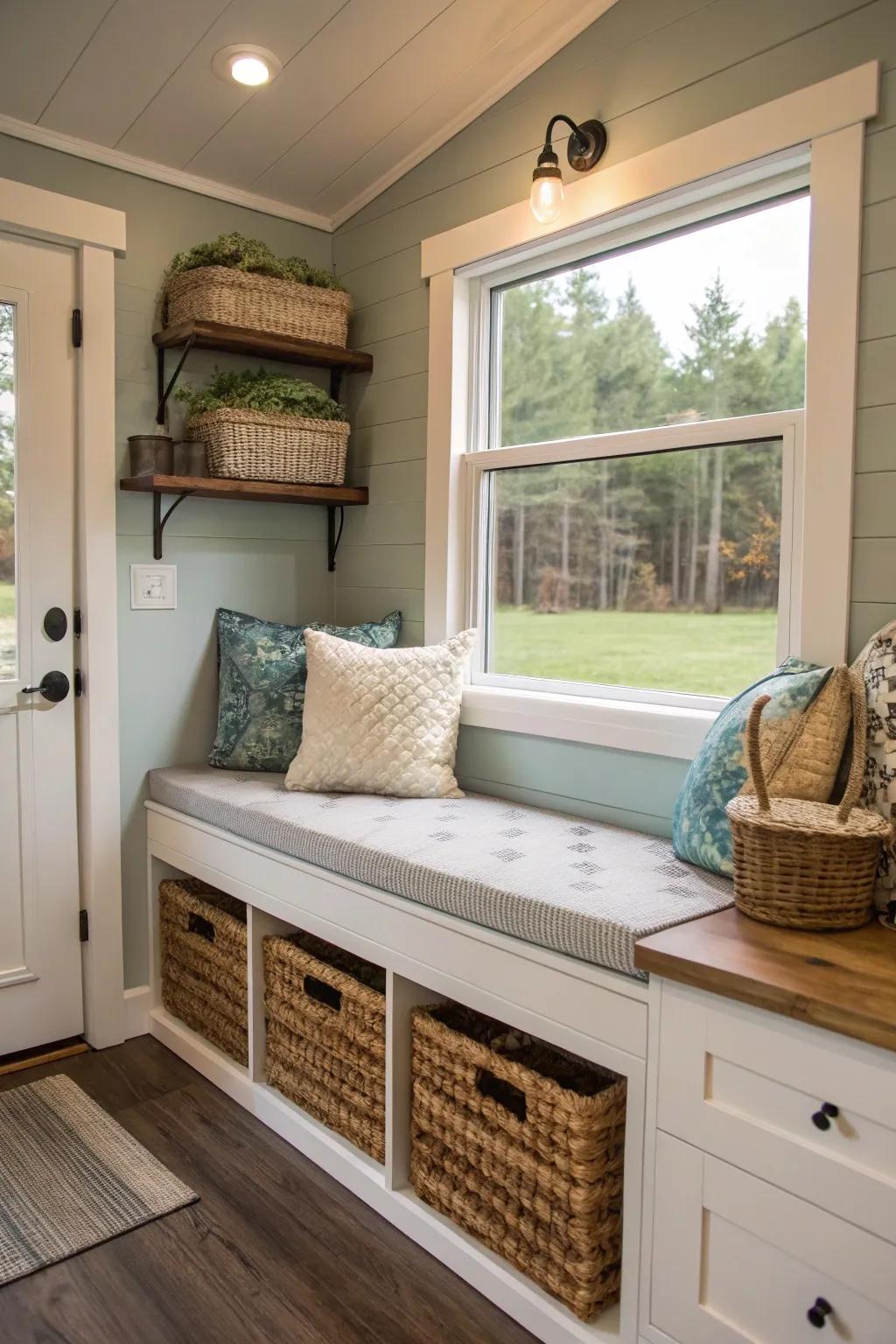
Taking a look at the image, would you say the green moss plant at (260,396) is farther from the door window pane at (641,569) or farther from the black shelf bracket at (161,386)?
the door window pane at (641,569)

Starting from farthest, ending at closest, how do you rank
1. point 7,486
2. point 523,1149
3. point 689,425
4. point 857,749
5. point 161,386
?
1. point 161,386
2. point 7,486
3. point 689,425
4. point 523,1149
5. point 857,749

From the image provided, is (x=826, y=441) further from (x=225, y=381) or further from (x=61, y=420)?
(x=61, y=420)

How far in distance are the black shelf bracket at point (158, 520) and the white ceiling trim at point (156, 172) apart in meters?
0.87

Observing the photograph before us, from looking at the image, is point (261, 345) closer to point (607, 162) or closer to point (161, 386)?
point (161, 386)

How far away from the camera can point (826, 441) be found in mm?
1922

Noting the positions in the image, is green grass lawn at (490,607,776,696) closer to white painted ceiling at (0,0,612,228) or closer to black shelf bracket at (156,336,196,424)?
black shelf bracket at (156,336,196,424)

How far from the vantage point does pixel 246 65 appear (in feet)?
7.89

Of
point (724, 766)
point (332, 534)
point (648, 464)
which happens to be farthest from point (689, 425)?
point (332, 534)

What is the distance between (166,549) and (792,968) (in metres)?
2.08

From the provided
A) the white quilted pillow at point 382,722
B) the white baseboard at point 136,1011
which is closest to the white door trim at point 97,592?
the white baseboard at point 136,1011

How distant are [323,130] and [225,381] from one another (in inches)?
27.8

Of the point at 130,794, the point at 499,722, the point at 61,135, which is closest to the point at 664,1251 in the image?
the point at 499,722

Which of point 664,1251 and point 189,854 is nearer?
point 664,1251

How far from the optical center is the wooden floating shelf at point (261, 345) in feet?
8.80
